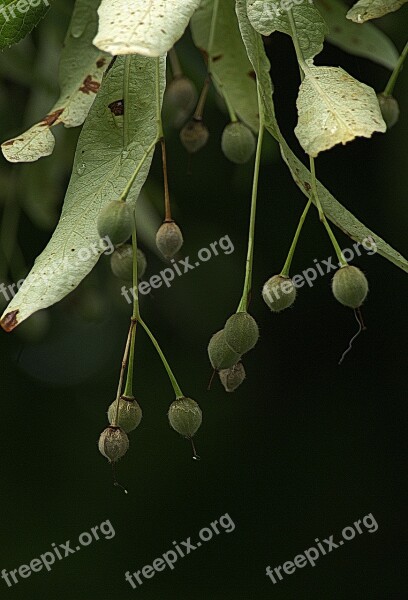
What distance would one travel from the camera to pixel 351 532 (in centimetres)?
202

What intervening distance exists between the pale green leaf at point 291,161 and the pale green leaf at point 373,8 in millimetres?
73

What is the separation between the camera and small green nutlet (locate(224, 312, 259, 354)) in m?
0.66

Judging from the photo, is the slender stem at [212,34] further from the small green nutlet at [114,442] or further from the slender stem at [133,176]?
the small green nutlet at [114,442]

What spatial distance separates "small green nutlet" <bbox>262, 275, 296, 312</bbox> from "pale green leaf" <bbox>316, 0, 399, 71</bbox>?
0.37 metres

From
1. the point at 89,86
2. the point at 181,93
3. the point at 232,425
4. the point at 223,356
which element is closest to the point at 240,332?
the point at 223,356

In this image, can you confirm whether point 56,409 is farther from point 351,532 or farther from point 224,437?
point 351,532

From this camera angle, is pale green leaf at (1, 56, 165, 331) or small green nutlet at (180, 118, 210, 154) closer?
pale green leaf at (1, 56, 165, 331)

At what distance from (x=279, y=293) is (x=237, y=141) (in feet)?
0.67

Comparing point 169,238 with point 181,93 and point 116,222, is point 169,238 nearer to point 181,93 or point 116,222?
point 116,222

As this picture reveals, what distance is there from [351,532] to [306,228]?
0.68 metres

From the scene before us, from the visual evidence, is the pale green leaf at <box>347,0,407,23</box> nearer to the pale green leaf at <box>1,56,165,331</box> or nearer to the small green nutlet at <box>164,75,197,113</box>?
the pale green leaf at <box>1,56,165,331</box>

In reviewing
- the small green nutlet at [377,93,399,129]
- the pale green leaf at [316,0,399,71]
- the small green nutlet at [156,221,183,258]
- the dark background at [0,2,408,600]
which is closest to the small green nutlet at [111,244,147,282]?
the small green nutlet at [156,221,183,258]

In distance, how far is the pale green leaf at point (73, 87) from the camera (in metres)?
0.68

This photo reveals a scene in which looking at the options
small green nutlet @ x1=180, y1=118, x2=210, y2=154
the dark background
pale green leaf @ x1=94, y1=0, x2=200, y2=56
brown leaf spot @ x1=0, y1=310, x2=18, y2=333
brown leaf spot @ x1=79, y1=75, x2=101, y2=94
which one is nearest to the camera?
pale green leaf @ x1=94, y1=0, x2=200, y2=56
